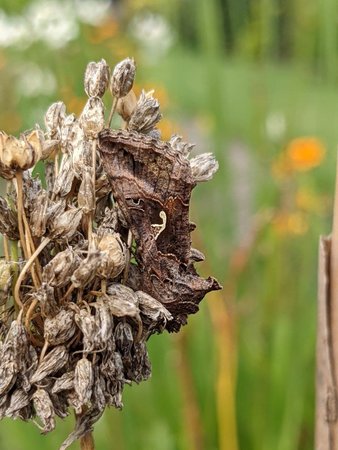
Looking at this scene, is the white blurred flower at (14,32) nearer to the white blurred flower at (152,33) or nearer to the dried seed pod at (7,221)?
the white blurred flower at (152,33)

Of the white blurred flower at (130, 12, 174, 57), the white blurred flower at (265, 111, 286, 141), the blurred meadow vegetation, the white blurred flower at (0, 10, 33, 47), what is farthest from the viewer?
the white blurred flower at (130, 12, 174, 57)

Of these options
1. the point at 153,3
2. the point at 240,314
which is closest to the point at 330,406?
the point at 240,314

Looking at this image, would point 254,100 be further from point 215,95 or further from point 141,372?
point 141,372

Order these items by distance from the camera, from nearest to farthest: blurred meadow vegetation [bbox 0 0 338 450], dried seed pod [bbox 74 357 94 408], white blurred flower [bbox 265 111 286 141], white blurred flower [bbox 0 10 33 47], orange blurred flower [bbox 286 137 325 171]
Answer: dried seed pod [bbox 74 357 94 408] < blurred meadow vegetation [bbox 0 0 338 450] < orange blurred flower [bbox 286 137 325 171] < white blurred flower [bbox 0 10 33 47] < white blurred flower [bbox 265 111 286 141]

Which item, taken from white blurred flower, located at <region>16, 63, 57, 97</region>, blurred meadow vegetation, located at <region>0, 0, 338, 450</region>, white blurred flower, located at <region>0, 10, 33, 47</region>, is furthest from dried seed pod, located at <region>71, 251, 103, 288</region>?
white blurred flower, located at <region>0, 10, 33, 47</region>

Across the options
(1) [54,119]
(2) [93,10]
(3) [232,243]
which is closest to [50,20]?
(2) [93,10]

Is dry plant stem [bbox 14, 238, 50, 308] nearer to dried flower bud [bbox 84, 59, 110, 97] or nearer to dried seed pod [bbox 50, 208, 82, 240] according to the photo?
dried seed pod [bbox 50, 208, 82, 240]
